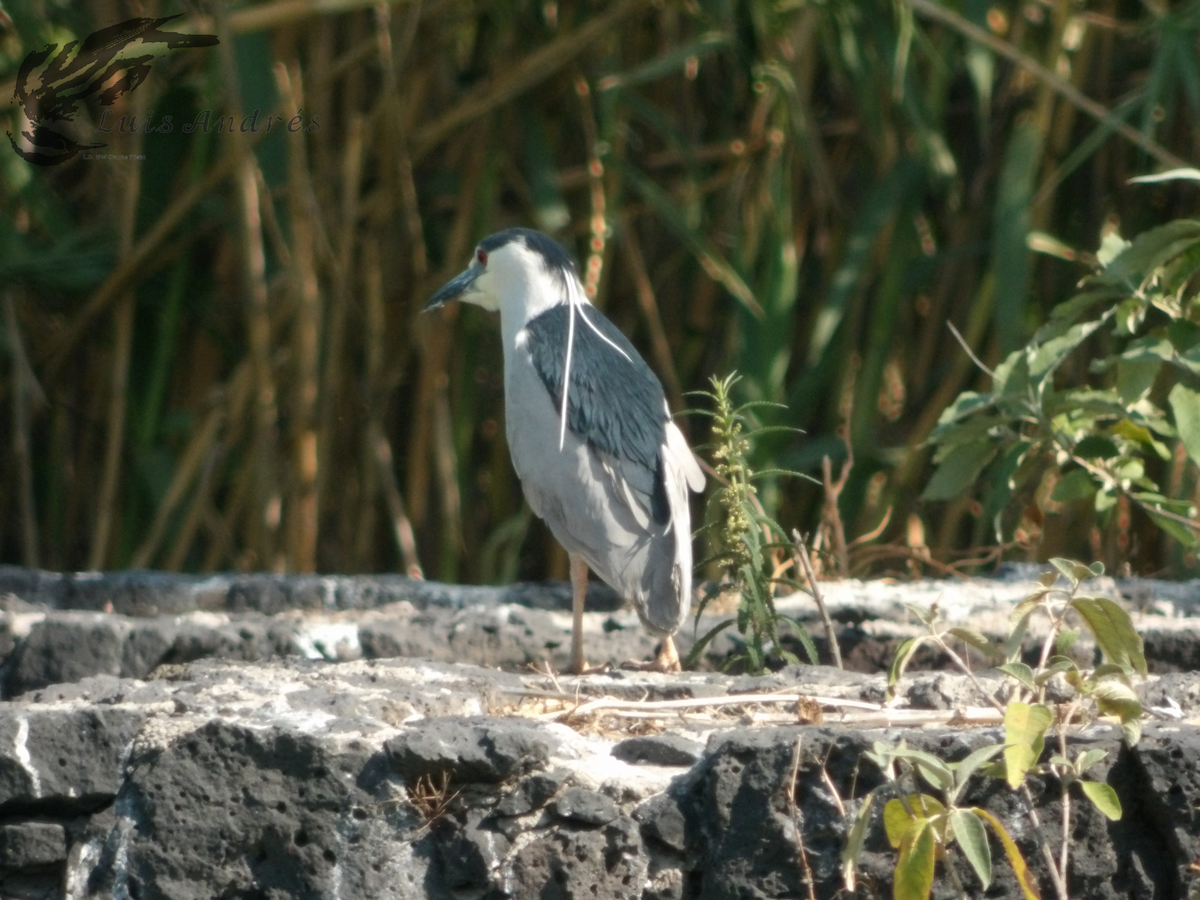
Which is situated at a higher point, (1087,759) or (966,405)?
(966,405)

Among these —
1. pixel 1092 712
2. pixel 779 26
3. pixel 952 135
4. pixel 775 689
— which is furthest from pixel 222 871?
pixel 952 135

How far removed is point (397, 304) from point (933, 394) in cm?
173

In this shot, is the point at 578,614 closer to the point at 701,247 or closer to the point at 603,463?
the point at 603,463

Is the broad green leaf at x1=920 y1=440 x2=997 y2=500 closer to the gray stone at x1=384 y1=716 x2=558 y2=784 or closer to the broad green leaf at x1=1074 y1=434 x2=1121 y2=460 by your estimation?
the broad green leaf at x1=1074 y1=434 x2=1121 y2=460

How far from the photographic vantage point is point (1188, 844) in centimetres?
186

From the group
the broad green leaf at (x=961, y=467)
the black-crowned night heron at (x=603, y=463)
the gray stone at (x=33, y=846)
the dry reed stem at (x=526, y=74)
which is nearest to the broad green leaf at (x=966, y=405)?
the broad green leaf at (x=961, y=467)

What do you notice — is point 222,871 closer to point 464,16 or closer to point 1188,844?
point 1188,844

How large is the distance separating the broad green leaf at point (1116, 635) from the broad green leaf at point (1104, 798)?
253mm

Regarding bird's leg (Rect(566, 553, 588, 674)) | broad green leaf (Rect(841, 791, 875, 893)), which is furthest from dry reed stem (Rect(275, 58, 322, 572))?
broad green leaf (Rect(841, 791, 875, 893))

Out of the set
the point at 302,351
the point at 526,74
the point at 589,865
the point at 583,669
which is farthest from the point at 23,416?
the point at 589,865

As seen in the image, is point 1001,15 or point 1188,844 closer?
point 1188,844

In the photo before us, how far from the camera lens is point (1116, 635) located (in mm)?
1984

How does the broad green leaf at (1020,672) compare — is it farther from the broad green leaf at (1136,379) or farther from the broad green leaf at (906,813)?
the broad green leaf at (1136,379)

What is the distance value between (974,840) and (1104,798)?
18 cm
